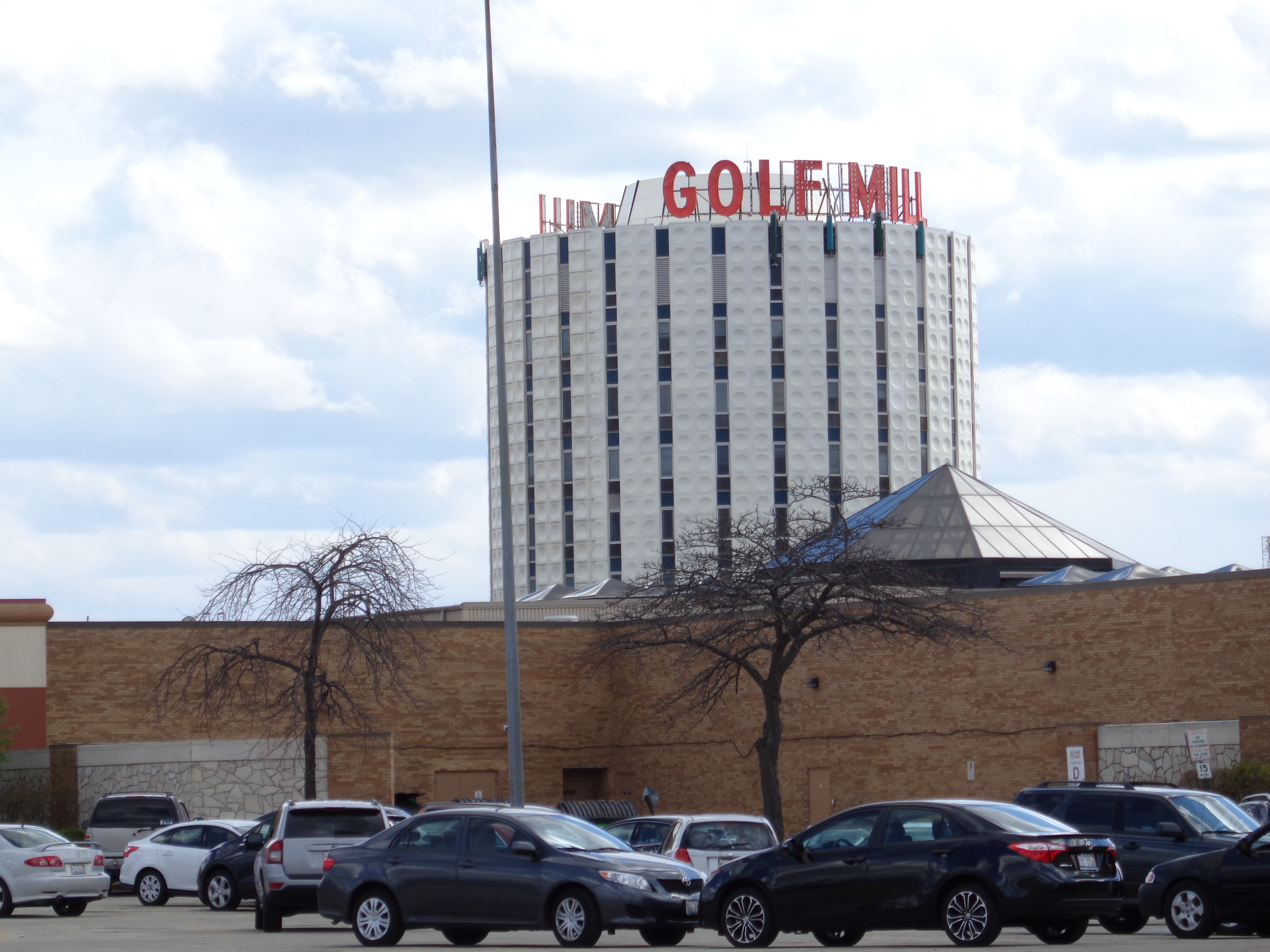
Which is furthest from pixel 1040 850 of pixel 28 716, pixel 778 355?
pixel 778 355

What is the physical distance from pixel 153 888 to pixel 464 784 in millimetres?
18258

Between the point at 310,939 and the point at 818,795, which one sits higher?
the point at 310,939

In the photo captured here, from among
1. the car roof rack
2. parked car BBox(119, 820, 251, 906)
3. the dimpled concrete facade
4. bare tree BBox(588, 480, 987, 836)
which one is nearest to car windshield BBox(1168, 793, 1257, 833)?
the car roof rack

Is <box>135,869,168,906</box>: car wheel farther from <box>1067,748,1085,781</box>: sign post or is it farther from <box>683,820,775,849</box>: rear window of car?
<box>1067,748,1085,781</box>: sign post

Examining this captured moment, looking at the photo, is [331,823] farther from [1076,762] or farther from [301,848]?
[1076,762]

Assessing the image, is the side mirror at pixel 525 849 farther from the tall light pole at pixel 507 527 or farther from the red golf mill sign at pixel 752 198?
the red golf mill sign at pixel 752 198

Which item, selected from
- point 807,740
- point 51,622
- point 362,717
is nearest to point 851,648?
point 807,740

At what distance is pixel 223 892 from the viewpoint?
27.9 metres

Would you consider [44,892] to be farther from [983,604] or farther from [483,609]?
[483,609]

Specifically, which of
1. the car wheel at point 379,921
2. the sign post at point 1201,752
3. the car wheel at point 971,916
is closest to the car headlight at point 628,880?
the car wheel at point 379,921

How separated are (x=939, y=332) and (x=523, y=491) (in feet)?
94.4

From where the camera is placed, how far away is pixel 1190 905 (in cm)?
1859

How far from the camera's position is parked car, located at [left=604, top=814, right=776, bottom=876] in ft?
77.4

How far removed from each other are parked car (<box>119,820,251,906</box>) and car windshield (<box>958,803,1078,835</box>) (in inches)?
602
